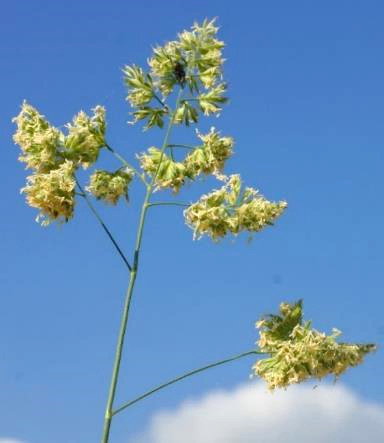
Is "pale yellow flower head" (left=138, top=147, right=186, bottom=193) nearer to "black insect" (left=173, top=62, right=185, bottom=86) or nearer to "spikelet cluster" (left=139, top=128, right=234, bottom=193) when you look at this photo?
"spikelet cluster" (left=139, top=128, right=234, bottom=193)

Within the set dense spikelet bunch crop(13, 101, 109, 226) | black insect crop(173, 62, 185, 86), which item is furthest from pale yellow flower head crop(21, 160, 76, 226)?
black insect crop(173, 62, 185, 86)

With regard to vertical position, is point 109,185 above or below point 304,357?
above

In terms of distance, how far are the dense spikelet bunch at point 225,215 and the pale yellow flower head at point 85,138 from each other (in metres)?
1.52

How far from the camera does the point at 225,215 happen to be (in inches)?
400

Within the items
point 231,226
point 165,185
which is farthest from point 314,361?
point 165,185

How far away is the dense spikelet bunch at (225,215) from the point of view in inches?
397

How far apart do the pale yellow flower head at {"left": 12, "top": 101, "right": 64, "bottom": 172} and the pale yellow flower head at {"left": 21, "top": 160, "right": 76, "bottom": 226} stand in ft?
0.73

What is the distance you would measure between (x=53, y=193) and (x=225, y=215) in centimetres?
183

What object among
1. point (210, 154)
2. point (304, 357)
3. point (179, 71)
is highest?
point (179, 71)

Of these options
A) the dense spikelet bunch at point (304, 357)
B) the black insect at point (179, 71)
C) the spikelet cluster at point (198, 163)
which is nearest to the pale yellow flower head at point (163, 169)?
the spikelet cluster at point (198, 163)

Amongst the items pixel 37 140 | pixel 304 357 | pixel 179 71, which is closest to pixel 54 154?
pixel 37 140

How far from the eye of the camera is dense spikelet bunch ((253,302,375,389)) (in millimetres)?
9766

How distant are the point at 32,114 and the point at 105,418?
353cm

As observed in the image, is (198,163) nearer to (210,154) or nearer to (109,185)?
(210,154)
